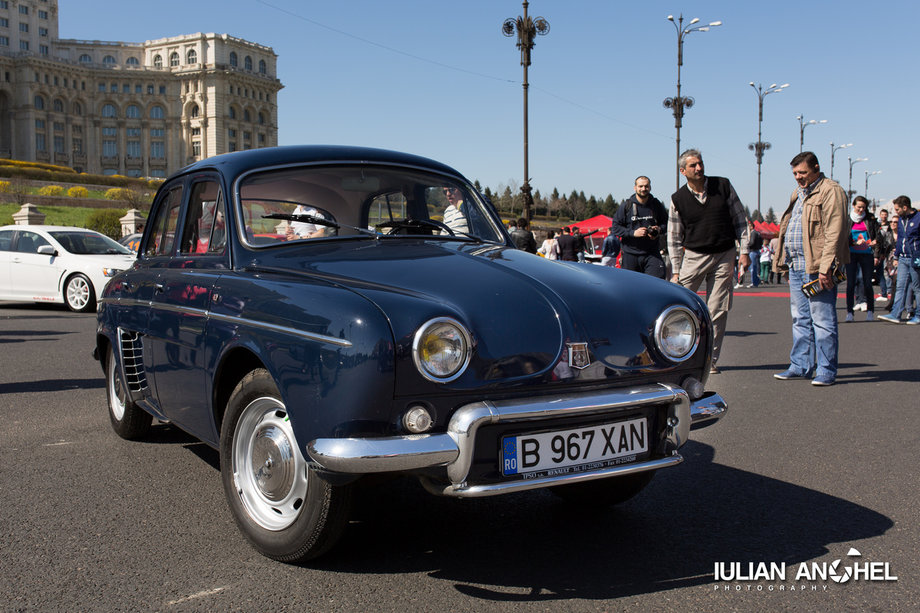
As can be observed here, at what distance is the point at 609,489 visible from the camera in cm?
386

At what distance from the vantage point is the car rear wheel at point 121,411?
507cm

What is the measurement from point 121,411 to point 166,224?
4.17ft

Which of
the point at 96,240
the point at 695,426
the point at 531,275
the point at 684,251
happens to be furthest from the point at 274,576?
the point at 96,240

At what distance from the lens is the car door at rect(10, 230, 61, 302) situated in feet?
49.2

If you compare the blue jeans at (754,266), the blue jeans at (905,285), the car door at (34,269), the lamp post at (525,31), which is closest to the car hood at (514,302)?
the blue jeans at (905,285)

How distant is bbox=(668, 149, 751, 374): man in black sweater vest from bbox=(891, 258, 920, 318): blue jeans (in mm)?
7366

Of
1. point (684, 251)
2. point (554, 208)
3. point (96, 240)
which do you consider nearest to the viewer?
point (684, 251)

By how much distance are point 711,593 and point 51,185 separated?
83.4 meters

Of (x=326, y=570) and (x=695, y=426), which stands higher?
(x=695, y=426)

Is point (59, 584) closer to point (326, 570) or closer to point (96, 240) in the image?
point (326, 570)

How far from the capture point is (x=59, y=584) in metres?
3.00

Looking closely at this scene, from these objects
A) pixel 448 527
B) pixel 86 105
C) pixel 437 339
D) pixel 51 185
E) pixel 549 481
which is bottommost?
pixel 448 527

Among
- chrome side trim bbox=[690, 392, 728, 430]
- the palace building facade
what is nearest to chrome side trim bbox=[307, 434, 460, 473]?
chrome side trim bbox=[690, 392, 728, 430]

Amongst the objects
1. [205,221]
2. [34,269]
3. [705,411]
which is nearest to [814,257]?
[705,411]
